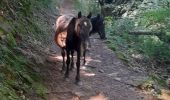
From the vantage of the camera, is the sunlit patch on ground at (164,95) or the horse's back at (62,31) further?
the sunlit patch on ground at (164,95)

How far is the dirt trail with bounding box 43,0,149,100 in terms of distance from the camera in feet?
27.0

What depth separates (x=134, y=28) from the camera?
16969mm

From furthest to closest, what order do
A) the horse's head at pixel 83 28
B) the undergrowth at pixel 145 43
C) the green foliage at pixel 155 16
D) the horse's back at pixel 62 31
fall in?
the green foliage at pixel 155 16 < the undergrowth at pixel 145 43 < the horse's back at pixel 62 31 < the horse's head at pixel 83 28

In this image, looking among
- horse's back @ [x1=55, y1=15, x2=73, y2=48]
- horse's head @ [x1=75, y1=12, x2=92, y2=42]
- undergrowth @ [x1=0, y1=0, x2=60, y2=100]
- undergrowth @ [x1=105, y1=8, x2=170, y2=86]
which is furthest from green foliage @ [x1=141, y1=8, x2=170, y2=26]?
horse's head @ [x1=75, y1=12, x2=92, y2=42]

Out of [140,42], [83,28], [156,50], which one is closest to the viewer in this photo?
[83,28]

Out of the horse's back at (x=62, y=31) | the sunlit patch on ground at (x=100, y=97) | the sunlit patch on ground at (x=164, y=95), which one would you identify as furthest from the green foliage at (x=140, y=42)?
the sunlit patch on ground at (x=100, y=97)

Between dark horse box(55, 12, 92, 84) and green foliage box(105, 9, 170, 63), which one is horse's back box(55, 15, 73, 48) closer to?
dark horse box(55, 12, 92, 84)

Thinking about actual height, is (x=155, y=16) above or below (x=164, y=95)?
above

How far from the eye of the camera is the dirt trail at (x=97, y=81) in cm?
823

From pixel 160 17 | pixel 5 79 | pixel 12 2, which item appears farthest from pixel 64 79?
pixel 160 17

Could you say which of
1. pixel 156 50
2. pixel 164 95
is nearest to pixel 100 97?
pixel 164 95

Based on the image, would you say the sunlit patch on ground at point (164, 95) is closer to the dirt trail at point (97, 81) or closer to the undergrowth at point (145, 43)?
the dirt trail at point (97, 81)

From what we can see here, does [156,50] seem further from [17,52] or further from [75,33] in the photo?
[17,52]

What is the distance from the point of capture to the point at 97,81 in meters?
9.70
